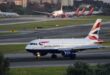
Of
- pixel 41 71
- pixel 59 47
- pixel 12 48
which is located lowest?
pixel 12 48

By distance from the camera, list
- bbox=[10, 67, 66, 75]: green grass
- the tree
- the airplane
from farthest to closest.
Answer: the airplane < bbox=[10, 67, 66, 75]: green grass < the tree

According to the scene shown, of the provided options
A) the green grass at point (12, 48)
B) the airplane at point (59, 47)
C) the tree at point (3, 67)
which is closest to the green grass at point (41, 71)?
the tree at point (3, 67)

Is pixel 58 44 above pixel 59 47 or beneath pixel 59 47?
above

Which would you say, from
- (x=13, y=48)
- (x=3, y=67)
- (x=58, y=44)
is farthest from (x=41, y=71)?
(x=13, y=48)

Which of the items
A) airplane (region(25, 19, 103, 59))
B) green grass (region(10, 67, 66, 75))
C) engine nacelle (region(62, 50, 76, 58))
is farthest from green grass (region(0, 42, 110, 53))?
green grass (region(10, 67, 66, 75))

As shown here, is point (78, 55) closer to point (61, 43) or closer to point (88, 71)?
point (61, 43)

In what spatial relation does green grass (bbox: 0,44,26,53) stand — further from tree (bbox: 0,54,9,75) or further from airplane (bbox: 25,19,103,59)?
tree (bbox: 0,54,9,75)

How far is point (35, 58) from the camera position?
63500mm

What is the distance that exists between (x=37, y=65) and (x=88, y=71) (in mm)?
Result: 20736

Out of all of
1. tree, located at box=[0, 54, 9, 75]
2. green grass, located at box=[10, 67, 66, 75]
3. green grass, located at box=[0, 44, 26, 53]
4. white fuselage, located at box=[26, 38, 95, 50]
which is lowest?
green grass, located at box=[0, 44, 26, 53]

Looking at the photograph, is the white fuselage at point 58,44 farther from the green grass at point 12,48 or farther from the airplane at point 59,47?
the green grass at point 12,48

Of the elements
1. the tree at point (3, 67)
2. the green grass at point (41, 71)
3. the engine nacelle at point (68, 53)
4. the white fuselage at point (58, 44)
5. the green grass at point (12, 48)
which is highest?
the tree at point (3, 67)

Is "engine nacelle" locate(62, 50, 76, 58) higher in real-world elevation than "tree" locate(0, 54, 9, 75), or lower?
lower

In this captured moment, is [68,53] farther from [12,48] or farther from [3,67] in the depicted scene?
[3,67]
